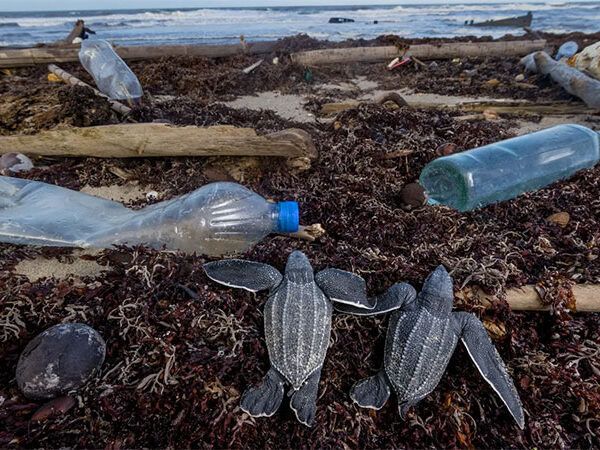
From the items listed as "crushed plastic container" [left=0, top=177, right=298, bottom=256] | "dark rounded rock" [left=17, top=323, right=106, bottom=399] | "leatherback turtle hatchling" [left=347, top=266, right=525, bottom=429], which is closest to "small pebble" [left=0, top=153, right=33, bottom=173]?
"crushed plastic container" [left=0, top=177, right=298, bottom=256]

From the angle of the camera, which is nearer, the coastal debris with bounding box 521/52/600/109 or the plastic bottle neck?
the plastic bottle neck

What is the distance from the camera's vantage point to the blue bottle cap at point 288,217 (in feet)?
7.09

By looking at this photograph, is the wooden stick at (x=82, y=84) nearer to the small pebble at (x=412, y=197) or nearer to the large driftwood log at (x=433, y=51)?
the small pebble at (x=412, y=197)

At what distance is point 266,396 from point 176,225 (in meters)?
1.35

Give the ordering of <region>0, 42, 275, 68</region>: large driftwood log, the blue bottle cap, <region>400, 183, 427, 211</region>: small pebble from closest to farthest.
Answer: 1. the blue bottle cap
2. <region>400, 183, 427, 211</region>: small pebble
3. <region>0, 42, 275, 68</region>: large driftwood log

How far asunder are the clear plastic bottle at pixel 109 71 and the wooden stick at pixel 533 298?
5268mm

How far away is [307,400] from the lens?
4.88ft

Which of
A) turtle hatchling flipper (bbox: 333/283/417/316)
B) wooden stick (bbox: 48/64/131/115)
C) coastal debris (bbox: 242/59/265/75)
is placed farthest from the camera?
coastal debris (bbox: 242/59/265/75)

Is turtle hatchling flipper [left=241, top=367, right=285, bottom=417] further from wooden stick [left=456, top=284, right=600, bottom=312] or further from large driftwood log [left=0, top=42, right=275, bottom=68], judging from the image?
large driftwood log [left=0, top=42, right=275, bottom=68]

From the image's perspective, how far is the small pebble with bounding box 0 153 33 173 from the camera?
10.3 feet

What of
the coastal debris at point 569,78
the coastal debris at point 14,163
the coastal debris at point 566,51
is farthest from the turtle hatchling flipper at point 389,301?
the coastal debris at point 566,51

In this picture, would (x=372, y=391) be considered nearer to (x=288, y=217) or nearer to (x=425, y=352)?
(x=425, y=352)

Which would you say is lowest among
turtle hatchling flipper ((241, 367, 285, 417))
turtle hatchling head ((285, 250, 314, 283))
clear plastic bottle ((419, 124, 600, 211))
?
turtle hatchling flipper ((241, 367, 285, 417))

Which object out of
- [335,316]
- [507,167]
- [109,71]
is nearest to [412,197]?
[507,167]
